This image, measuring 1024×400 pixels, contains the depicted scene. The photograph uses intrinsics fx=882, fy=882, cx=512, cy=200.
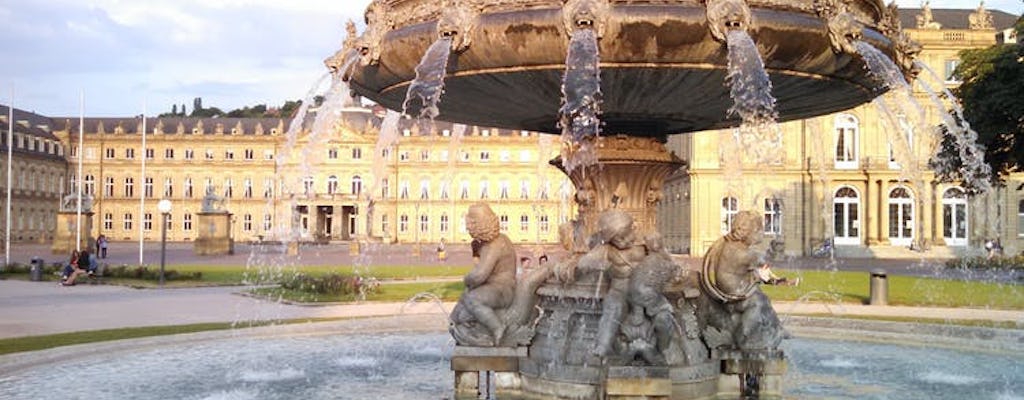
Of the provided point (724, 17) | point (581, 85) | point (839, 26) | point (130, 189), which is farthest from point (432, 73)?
point (130, 189)

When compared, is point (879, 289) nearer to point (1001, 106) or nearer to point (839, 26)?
point (839, 26)

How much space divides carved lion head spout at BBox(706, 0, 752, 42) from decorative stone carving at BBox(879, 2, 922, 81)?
1.82 metres

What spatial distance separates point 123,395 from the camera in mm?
7098

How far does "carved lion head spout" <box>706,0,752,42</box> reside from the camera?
18.1 feet

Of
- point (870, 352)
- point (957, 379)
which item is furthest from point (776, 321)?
point (870, 352)

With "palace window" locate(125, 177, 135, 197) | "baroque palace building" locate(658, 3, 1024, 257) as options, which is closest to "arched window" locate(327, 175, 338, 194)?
"palace window" locate(125, 177, 135, 197)

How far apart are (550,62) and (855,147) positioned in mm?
48780

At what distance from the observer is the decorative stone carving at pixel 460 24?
233 inches

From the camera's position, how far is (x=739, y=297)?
6.96m

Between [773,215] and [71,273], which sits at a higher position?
[773,215]

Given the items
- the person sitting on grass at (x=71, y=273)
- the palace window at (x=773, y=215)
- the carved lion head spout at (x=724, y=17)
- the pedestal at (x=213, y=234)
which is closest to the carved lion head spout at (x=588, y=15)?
the carved lion head spout at (x=724, y=17)

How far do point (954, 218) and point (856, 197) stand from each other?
216 inches

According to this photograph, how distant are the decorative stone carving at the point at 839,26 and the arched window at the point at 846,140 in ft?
155

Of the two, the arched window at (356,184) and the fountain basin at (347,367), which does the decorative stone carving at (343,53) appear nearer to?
the fountain basin at (347,367)
